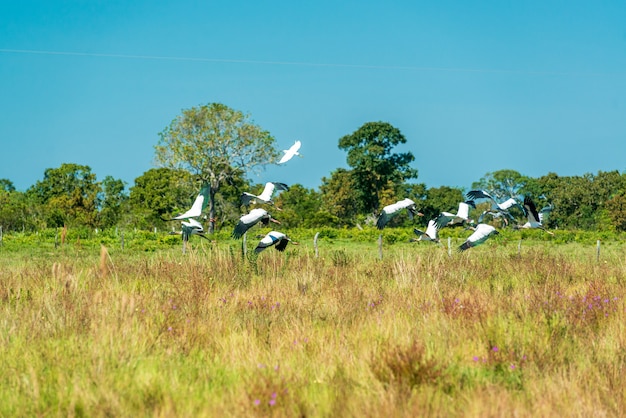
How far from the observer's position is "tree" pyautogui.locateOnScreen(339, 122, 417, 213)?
76062 millimetres

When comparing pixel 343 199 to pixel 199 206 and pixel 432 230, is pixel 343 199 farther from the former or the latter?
pixel 199 206

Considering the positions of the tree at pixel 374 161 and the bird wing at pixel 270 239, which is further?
the tree at pixel 374 161

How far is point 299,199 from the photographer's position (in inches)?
3209

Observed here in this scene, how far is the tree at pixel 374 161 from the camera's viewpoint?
76062 millimetres

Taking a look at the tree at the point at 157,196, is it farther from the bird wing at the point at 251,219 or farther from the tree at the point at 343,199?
the bird wing at the point at 251,219

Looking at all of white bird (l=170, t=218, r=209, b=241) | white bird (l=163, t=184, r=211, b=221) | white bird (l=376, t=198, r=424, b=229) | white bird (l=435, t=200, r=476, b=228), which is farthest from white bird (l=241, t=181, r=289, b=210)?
white bird (l=435, t=200, r=476, b=228)

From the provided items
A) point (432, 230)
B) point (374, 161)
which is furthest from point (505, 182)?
point (432, 230)

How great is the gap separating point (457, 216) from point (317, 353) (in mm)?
7791

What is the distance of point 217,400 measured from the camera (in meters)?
5.27

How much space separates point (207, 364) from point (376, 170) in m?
70.5

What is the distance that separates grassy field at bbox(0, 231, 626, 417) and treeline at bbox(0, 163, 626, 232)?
50.6m

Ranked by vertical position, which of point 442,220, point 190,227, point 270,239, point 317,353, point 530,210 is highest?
point 530,210

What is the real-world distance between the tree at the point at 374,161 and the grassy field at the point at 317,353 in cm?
6560

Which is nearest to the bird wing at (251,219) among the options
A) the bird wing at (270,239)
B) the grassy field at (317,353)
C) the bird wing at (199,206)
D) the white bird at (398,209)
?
the bird wing at (270,239)
